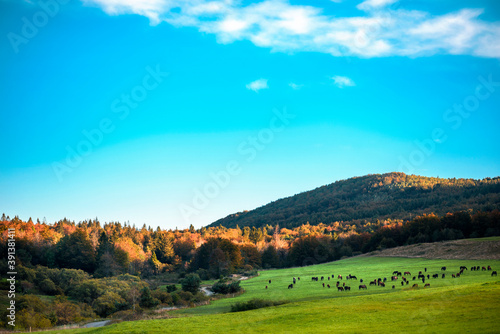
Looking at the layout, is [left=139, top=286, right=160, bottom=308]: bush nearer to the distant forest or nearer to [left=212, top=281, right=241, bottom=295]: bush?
the distant forest

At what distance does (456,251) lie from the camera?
237ft

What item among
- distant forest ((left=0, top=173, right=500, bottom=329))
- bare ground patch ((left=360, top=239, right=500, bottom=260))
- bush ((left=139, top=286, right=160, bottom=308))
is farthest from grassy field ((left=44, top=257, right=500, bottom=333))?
bare ground patch ((left=360, top=239, right=500, bottom=260))

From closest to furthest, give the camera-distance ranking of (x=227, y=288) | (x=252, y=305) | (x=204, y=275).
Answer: (x=252, y=305) < (x=227, y=288) < (x=204, y=275)

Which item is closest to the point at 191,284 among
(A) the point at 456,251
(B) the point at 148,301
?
(B) the point at 148,301

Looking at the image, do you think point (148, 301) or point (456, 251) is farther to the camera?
point (456, 251)

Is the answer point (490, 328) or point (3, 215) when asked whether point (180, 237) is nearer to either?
point (3, 215)

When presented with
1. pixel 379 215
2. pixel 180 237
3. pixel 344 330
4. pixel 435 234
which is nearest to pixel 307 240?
pixel 435 234

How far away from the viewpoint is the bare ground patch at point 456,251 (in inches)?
2480

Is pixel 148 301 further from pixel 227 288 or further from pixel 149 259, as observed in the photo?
pixel 149 259

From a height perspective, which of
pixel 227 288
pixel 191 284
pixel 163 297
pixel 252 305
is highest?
pixel 252 305

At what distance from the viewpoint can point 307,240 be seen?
12400 centimetres

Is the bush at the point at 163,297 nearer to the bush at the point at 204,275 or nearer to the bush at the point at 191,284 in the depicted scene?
the bush at the point at 191,284

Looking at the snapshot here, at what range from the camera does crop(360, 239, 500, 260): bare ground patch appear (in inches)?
2480

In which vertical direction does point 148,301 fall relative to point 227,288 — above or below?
above
